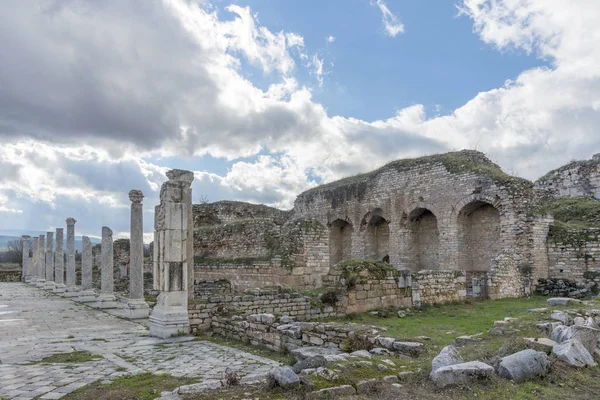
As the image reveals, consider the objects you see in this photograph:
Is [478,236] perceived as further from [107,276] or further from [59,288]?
[59,288]

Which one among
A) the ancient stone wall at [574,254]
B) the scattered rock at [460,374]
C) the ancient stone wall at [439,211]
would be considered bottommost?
the scattered rock at [460,374]

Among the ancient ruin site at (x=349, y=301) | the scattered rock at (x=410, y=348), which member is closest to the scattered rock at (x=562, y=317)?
the ancient ruin site at (x=349, y=301)

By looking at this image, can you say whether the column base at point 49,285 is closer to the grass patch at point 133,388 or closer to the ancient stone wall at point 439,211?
the ancient stone wall at point 439,211

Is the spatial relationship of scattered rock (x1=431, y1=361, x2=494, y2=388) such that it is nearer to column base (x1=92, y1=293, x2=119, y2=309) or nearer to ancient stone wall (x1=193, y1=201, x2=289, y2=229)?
column base (x1=92, y1=293, x2=119, y2=309)

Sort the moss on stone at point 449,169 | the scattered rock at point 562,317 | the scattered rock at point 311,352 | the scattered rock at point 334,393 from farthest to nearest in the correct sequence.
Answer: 1. the moss on stone at point 449,169
2. the scattered rock at point 562,317
3. the scattered rock at point 311,352
4. the scattered rock at point 334,393

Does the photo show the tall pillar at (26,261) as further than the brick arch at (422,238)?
Yes

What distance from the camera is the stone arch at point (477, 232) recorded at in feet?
69.5

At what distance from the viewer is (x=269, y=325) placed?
8.81 m

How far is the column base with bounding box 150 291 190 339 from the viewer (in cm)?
995

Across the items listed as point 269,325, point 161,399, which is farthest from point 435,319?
point 161,399

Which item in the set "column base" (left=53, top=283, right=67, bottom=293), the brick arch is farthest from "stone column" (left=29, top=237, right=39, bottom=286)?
the brick arch

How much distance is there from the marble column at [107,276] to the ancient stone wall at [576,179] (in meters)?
23.8

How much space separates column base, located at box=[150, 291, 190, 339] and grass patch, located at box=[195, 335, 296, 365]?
51cm

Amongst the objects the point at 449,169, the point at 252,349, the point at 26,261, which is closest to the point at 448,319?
the point at 252,349
